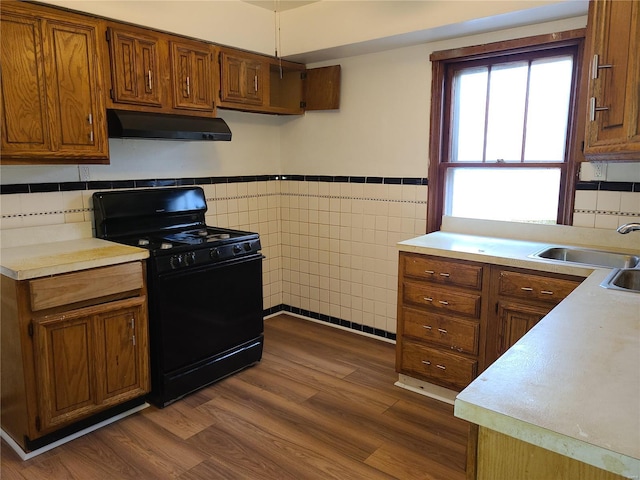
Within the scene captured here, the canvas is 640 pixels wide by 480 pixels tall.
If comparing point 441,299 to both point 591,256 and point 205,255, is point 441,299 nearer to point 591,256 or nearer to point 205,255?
point 591,256

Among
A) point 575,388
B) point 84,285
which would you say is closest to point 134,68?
point 84,285

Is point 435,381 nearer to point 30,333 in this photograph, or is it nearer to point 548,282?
point 548,282

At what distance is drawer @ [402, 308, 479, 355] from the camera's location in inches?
104

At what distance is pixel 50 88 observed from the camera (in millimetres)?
2426

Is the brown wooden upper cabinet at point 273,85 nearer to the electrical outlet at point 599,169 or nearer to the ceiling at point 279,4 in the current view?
the ceiling at point 279,4

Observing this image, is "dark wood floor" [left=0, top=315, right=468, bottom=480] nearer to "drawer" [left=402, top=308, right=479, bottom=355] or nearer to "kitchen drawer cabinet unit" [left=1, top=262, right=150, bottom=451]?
"kitchen drawer cabinet unit" [left=1, top=262, right=150, bottom=451]

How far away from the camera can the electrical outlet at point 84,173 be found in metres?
2.89

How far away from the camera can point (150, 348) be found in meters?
2.70

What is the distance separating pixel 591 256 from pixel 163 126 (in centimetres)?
260

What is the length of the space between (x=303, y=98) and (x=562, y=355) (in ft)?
10.6

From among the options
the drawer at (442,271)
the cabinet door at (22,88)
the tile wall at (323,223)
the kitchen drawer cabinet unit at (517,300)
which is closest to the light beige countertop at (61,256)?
the tile wall at (323,223)

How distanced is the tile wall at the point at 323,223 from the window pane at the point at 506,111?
49 centimetres

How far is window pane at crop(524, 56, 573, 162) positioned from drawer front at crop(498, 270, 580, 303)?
92 cm

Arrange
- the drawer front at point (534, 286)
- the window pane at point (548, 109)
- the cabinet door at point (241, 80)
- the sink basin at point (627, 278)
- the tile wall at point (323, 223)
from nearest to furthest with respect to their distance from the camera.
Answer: the sink basin at point (627, 278), the drawer front at point (534, 286), the window pane at point (548, 109), the tile wall at point (323, 223), the cabinet door at point (241, 80)
